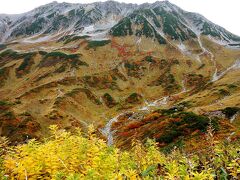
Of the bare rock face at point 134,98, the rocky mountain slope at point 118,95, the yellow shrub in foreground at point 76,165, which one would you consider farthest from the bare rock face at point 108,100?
the yellow shrub in foreground at point 76,165

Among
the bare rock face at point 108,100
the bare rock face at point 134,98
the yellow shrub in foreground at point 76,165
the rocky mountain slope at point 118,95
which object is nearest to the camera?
the yellow shrub in foreground at point 76,165

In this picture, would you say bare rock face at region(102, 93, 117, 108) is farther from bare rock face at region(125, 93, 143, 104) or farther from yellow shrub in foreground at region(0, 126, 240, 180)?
yellow shrub in foreground at region(0, 126, 240, 180)

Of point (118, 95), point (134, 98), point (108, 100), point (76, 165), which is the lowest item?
point (134, 98)

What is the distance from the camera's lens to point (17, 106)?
114m

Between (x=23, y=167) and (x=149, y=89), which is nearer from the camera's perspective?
(x=23, y=167)

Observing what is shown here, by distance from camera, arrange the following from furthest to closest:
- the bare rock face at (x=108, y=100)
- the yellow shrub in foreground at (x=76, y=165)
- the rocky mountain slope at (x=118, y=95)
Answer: the bare rock face at (x=108, y=100) < the rocky mountain slope at (x=118, y=95) < the yellow shrub in foreground at (x=76, y=165)

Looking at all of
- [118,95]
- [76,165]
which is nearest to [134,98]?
[118,95]

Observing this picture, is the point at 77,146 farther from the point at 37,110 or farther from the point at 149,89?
the point at 149,89

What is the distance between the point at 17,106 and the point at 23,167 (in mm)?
109109

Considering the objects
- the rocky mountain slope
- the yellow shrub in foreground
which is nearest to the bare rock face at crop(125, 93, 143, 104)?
the rocky mountain slope

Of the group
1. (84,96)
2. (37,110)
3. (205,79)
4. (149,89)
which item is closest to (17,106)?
(37,110)

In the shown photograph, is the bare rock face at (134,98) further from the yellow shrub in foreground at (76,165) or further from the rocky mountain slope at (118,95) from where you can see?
the yellow shrub in foreground at (76,165)

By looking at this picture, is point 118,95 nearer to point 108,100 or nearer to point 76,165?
point 108,100

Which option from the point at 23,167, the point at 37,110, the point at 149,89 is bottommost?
the point at 149,89
